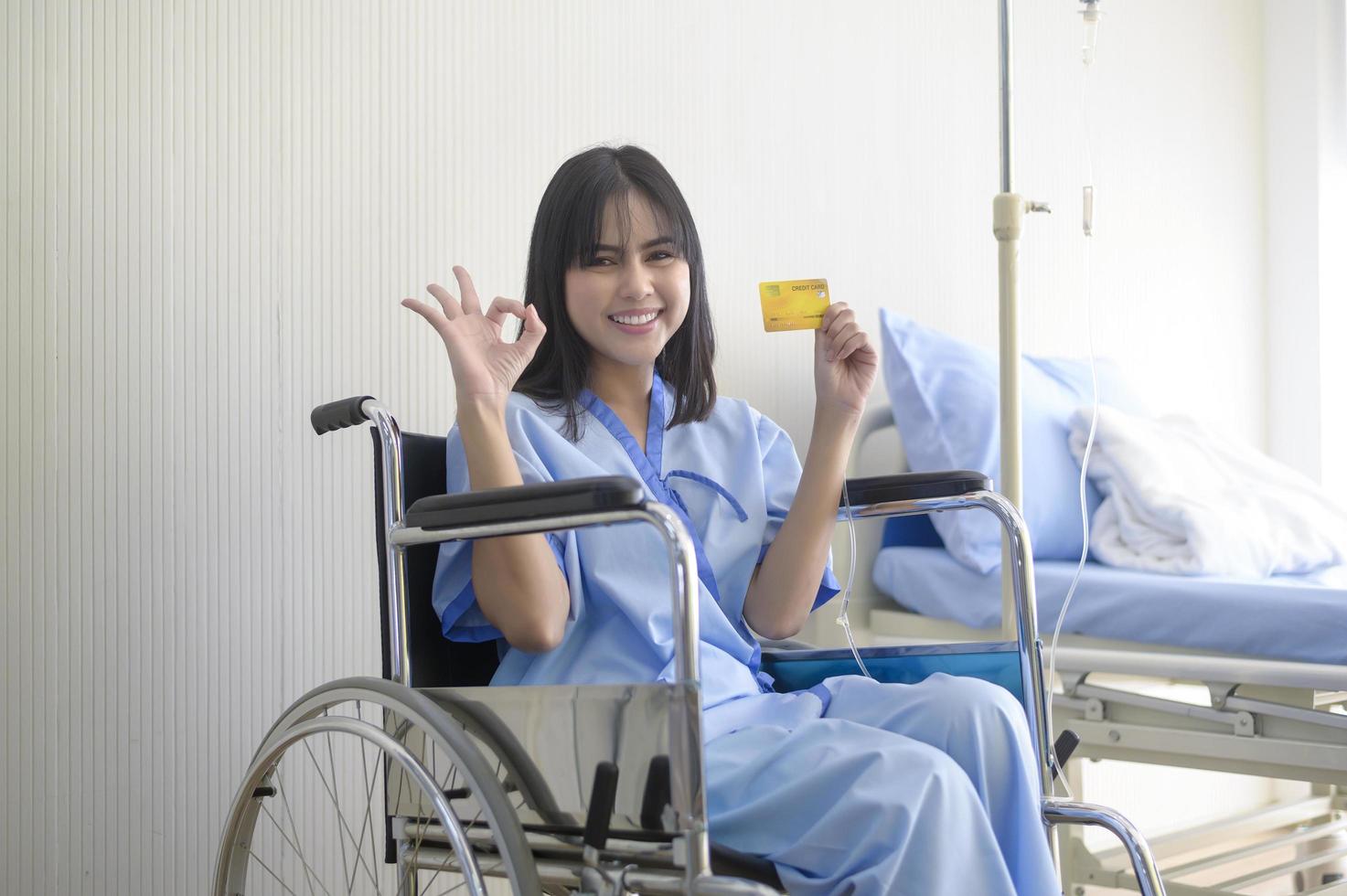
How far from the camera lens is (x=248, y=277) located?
65.7 inches

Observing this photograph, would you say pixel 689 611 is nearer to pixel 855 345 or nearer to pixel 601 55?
pixel 855 345

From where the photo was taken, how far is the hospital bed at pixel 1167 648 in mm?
1660

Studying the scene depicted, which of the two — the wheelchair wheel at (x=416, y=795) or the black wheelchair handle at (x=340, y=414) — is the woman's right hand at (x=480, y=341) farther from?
the wheelchair wheel at (x=416, y=795)

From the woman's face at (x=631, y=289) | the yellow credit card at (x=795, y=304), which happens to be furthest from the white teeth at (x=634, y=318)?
the yellow credit card at (x=795, y=304)

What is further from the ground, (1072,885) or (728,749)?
(728,749)

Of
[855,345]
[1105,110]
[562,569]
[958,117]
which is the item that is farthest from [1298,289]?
[562,569]

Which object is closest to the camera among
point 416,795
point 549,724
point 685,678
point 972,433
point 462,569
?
point 685,678

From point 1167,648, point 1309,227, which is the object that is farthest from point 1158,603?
point 1309,227

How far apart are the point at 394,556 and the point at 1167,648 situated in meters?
1.24

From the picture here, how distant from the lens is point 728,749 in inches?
43.7

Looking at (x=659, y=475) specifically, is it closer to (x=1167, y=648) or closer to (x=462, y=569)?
(x=462, y=569)

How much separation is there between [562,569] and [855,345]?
0.42m

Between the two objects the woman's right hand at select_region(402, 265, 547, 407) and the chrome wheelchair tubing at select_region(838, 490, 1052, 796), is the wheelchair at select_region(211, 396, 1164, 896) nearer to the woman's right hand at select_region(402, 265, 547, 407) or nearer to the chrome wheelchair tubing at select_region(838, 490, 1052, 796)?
the chrome wheelchair tubing at select_region(838, 490, 1052, 796)

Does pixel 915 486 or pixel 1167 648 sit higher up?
pixel 915 486
